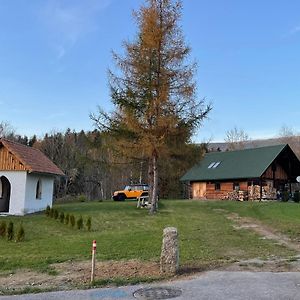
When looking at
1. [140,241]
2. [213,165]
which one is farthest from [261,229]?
[213,165]

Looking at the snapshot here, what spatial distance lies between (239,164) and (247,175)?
11.5ft

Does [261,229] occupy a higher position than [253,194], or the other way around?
[253,194]

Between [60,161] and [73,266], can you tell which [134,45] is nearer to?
[73,266]

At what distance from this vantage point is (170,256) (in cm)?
963

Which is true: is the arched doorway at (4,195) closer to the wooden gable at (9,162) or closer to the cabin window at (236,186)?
the wooden gable at (9,162)

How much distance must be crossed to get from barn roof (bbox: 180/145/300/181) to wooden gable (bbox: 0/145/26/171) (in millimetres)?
16482

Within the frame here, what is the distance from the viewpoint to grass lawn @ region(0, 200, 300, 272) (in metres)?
11.8

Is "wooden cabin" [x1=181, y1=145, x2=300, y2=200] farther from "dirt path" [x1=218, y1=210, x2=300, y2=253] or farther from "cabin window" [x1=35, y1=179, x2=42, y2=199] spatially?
"cabin window" [x1=35, y1=179, x2=42, y2=199]

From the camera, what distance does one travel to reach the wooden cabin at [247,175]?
38.4m

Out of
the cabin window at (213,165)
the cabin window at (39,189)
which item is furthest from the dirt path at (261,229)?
the cabin window at (213,165)

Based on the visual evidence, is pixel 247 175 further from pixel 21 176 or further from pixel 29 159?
pixel 21 176

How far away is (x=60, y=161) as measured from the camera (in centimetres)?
6050

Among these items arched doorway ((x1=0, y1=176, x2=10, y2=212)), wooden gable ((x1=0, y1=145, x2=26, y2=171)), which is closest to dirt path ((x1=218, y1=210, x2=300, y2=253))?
wooden gable ((x1=0, y1=145, x2=26, y2=171))

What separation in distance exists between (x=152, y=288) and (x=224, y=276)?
1.85 meters
